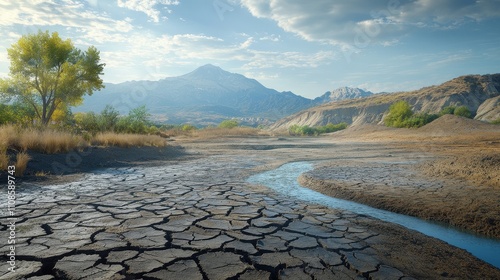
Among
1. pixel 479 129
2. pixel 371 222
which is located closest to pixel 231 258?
pixel 371 222

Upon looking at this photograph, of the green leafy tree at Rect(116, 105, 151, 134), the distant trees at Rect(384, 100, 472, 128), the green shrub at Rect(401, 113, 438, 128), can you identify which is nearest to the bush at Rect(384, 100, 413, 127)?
the distant trees at Rect(384, 100, 472, 128)

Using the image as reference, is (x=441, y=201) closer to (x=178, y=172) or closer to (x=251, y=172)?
(x=251, y=172)

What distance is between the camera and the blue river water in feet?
12.0

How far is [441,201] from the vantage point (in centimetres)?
543

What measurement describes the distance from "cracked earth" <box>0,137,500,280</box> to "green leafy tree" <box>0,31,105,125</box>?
18.8 meters

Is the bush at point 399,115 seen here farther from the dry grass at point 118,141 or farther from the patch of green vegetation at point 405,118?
the dry grass at point 118,141

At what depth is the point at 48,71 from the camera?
21.3 m

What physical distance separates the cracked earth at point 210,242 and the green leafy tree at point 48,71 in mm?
18820

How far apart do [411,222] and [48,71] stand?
24691mm

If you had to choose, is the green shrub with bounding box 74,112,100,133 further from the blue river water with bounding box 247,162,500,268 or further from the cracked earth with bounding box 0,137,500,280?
the blue river water with bounding box 247,162,500,268

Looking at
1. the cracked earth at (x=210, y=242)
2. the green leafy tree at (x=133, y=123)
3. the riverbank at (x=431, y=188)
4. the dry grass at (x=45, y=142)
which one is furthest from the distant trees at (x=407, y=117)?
the dry grass at (x=45, y=142)

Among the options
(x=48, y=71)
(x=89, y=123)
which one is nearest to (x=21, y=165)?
(x=89, y=123)

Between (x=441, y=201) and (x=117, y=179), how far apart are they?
727cm

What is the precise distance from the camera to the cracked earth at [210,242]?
8.98ft
